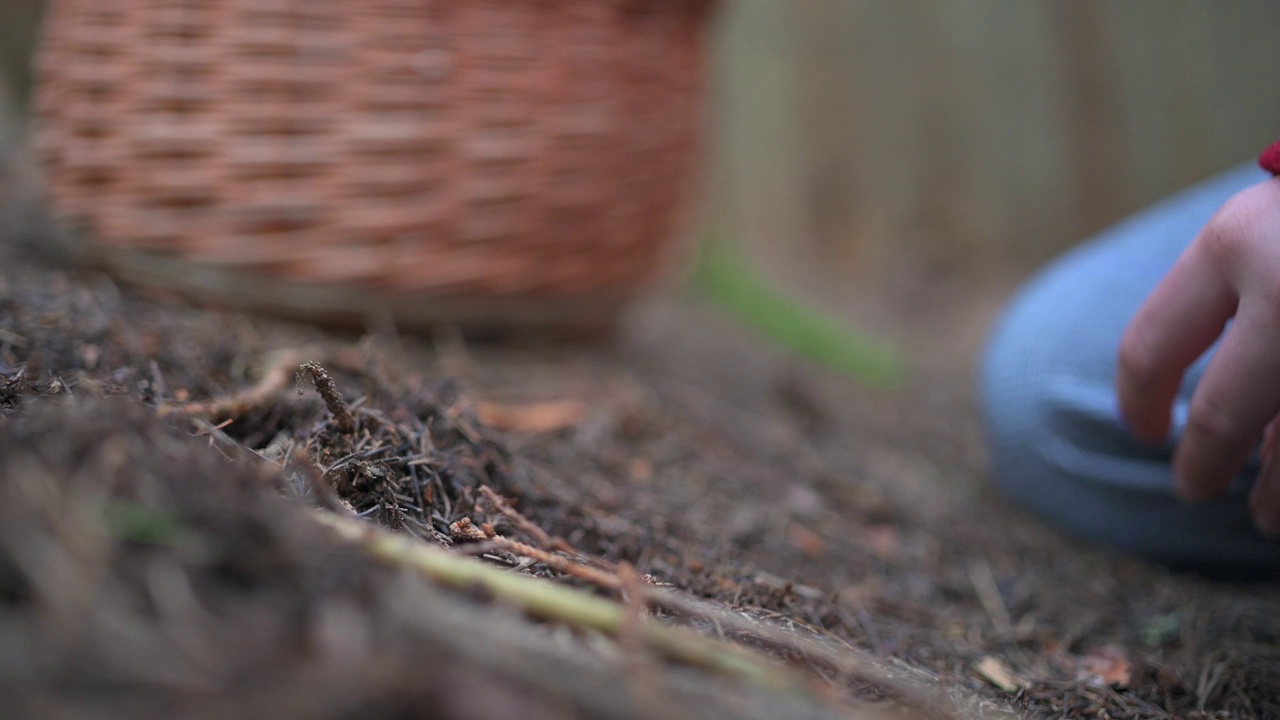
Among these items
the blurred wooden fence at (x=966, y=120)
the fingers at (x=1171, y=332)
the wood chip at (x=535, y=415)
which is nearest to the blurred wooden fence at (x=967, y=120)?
the blurred wooden fence at (x=966, y=120)

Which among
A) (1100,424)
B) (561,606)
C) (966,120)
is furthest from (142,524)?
(966,120)

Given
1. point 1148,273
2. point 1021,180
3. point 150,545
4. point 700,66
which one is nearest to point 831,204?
point 1021,180

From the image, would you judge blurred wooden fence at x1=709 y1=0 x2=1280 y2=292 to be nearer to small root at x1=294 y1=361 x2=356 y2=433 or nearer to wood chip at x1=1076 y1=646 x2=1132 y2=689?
wood chip at x1=1076 y1=646 x2=1132 y2=689

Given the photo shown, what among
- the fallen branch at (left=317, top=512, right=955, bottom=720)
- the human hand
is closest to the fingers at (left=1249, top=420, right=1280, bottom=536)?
the human hand

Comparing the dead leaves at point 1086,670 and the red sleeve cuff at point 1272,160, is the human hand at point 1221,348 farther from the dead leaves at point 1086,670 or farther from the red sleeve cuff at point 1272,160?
the dead leaves at point 1086,670

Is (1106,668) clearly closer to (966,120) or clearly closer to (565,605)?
(565,605)

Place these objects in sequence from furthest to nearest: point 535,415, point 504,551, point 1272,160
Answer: point 535,415 < point 1272,160 < point 504,551
